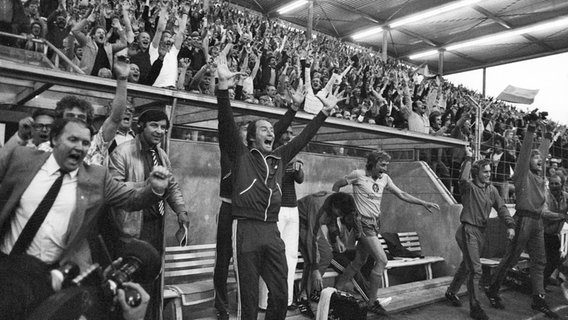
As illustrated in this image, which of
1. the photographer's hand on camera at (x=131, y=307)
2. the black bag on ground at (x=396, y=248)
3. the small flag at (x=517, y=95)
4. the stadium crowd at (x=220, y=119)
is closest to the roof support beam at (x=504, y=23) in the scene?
the stadium crowd at (x=220, y=119)

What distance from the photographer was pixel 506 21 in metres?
20.0

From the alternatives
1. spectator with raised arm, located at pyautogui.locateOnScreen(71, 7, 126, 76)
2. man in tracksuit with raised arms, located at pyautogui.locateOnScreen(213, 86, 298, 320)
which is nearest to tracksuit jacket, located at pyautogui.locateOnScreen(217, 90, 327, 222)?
man in tracksuit with raised arms, located at pyautogui.locateOnScreen(213, 86, 298, 320)

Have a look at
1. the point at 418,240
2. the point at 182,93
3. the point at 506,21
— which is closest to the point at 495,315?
the point at 418,240

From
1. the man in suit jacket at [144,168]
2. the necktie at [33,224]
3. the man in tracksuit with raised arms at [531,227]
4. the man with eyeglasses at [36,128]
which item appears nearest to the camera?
the necktie at [33,224]

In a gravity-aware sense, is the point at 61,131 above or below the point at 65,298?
above

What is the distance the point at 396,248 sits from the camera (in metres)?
8.25

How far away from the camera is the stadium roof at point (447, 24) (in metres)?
18.6

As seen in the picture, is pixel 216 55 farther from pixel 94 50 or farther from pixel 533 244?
pixel 533 244

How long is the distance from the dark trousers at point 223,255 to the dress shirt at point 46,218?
2057 millimetres

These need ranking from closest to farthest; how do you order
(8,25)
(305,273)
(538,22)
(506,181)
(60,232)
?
(60,232) < (305,273) < (8,25) < (506,181) < (538,22)

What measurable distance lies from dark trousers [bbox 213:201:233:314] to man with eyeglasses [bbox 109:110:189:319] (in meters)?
0.55

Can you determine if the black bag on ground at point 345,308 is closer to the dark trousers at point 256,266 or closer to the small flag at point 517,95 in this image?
the dark trousers at point 256,266

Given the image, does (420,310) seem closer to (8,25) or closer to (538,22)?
(8,25)

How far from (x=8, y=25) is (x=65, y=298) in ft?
20.2
